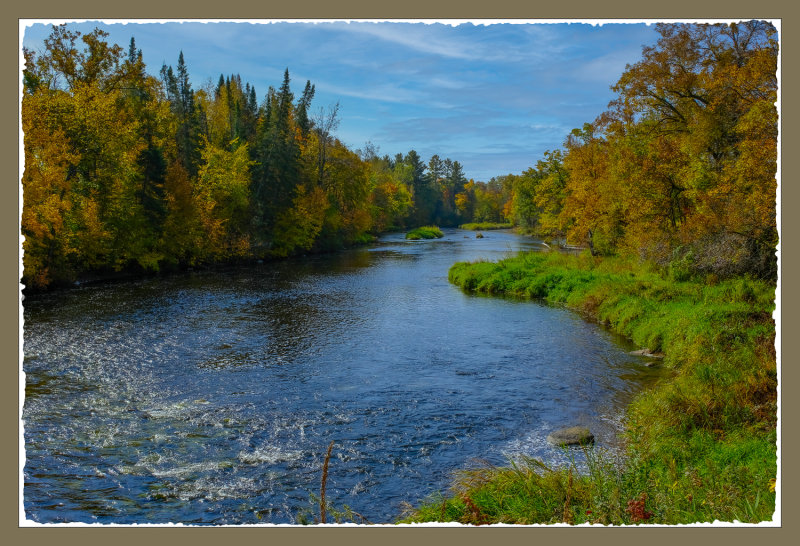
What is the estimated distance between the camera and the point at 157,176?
37875 millimetres

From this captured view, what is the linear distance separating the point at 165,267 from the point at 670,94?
3237 centimetres

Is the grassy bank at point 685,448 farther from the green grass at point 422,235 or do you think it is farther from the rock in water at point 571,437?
the green grass at point 422,235

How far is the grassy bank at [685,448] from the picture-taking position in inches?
257

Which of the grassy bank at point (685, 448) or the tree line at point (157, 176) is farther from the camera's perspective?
the tree line at point (157, 176)

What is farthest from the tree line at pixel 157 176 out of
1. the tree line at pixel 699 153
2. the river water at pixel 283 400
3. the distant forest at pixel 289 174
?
the tree line at pixel 699 153

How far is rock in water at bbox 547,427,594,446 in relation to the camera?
421 inches

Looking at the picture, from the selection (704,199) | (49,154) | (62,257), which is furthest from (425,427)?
(62,257)

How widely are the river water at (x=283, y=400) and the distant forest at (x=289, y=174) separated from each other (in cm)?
520

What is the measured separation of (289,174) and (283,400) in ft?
141

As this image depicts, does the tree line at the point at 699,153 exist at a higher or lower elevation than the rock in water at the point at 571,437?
higher

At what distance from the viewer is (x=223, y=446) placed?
1061 centimetres

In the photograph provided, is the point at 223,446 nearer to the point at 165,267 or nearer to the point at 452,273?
the point at 452,273

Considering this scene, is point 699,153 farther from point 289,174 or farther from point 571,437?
point 289,174

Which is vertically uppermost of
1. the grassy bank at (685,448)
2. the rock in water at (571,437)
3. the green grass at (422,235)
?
the green grass at (422,235)
